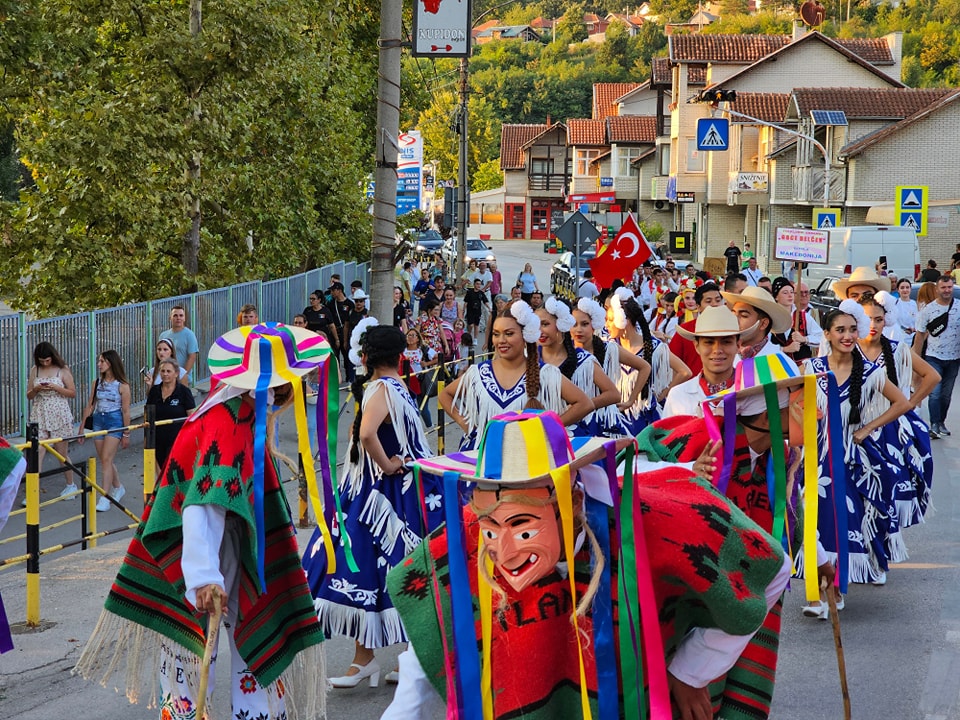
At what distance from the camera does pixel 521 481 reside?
3.04 m

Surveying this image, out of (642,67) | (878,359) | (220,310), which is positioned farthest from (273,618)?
(642,67)

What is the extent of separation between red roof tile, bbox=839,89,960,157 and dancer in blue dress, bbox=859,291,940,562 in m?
41.5

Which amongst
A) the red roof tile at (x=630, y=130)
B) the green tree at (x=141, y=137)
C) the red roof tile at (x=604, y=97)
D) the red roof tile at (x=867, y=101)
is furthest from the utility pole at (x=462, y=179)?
the red roof tile at (x=604, y=97)

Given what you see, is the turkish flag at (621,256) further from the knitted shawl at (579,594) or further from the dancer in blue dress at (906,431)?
the knitted shawl at (579,594)

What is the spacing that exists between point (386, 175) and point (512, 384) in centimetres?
488

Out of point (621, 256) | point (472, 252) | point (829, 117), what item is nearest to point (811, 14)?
point (829, 117)

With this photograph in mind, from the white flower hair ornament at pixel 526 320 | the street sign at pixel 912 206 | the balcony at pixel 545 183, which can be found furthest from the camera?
the balcony at pixel 545 183

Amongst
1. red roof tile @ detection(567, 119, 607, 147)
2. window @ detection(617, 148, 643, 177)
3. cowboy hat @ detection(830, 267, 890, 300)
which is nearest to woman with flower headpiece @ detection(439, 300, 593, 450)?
cowboy hat @ detection(830, 267, 890, 300)

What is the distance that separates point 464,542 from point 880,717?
376 centimetres

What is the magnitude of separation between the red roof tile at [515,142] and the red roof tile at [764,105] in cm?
4506

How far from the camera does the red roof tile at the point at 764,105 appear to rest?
196ft

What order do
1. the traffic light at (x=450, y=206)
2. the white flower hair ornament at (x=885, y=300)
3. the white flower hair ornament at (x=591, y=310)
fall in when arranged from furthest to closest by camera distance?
the traffic light at (x=450, y=206)
the white flower hair ornament at (x=885, y=300)
the white flower hair ornament at (x=591, y=310)

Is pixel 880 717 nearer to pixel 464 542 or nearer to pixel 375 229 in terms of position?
pixel 464 542

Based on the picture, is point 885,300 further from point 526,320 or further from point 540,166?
point 540,166
